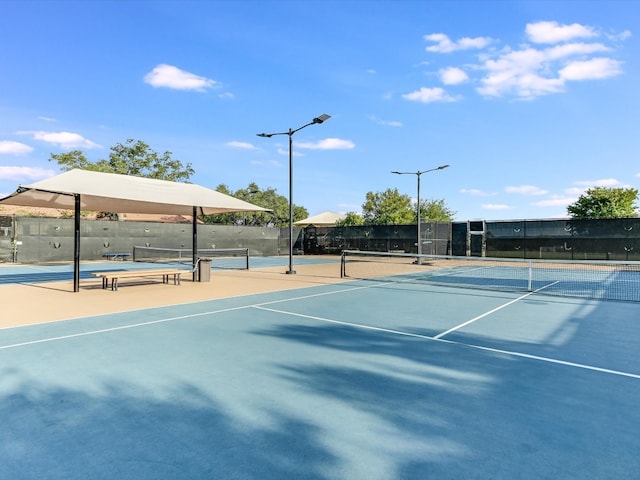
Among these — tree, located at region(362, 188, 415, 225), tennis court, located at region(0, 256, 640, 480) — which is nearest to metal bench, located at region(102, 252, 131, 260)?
tennis court, located at region(0, 256, 640, 480)

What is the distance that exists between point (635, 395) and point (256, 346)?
14.2 ft

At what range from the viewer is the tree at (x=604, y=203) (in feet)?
118

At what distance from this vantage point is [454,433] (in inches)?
125

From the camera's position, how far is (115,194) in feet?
35.8

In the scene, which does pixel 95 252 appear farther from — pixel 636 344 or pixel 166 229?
pixel 636 344

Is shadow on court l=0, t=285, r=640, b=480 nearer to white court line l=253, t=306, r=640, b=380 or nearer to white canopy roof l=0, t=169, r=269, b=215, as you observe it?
white court line l=253, t=306, r=640, b=380

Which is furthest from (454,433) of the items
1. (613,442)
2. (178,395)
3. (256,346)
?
(256,346)

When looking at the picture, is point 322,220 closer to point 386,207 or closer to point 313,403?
point 386,207

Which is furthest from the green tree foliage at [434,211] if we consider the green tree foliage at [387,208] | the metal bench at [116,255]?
the metal bench at [116,255]

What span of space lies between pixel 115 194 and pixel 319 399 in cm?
939

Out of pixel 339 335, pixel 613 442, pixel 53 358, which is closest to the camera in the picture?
pixel 613 442

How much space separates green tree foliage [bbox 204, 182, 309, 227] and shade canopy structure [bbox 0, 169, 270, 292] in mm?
33468

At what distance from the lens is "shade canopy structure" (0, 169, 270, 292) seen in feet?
34.3

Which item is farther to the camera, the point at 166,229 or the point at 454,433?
the point at 166,229
